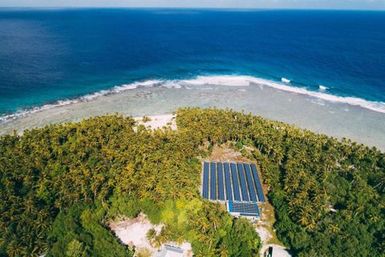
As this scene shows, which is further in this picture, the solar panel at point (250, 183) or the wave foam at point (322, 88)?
the wave foam at point (322, 88)

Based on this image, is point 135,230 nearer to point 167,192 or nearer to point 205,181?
point 167,192

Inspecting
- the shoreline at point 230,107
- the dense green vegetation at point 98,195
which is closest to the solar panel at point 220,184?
the dense green vegetation at point 98,195

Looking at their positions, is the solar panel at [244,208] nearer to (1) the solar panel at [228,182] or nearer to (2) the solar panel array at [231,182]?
(2) the solar panel array at [231,182]

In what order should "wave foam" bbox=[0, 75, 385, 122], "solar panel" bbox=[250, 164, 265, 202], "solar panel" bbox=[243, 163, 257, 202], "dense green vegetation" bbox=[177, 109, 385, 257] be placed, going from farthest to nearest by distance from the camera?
"wave foam" bbox=[0, 75, 385, 122]
"solar panel" bbox=[250, 164, 265, 202]
"solar panel" bbox=[243, 163, 257, 202]
"dense green vegetation" bbox=[177, 109, 385, 257]

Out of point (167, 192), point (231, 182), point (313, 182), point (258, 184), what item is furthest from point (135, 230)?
point (313, 182)

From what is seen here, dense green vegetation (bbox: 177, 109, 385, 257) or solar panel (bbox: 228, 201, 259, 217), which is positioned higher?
dense green vegetation (bbox: 177, 109, 385, 257)

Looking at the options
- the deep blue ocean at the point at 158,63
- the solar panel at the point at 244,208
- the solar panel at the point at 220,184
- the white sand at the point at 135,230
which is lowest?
the deep blue ocean at the point at 158,63

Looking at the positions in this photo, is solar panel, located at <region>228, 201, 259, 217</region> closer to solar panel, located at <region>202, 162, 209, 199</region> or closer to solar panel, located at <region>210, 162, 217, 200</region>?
solar panel, located at <region>210, 162, 217, 200</region>

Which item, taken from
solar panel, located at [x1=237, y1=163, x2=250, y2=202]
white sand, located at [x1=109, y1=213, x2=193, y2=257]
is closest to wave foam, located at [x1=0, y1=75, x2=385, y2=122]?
white sand, located at [x1=109, y1=213, x2=193, y2=257]
